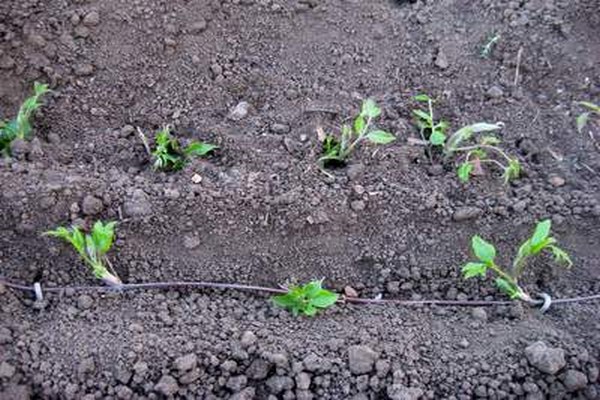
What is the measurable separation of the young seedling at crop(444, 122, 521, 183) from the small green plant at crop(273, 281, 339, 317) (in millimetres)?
677

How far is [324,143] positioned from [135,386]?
43.0 inches

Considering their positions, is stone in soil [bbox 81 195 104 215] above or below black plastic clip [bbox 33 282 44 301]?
above

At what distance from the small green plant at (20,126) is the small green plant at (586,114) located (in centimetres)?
200

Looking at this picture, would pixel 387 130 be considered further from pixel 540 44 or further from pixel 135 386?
pixel 135 386

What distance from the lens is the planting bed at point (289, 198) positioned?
6.75ft

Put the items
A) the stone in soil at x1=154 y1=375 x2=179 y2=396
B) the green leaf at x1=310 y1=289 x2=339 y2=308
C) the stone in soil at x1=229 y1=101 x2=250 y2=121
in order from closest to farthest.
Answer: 1. the stone in soil at x1=154 y1=375 x2=179 y2=396
2. the green leaf at x1=310 y1=289 x2=339 y2=308
3. the stone in soil at x1=229 y1=101 x2=250 y2=121

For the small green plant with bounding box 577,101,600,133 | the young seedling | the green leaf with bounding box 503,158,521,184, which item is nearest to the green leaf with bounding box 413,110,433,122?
the young seedling

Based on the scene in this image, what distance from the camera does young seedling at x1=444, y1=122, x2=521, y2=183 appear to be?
2529 millimetres

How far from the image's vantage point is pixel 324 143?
2619 millimetres

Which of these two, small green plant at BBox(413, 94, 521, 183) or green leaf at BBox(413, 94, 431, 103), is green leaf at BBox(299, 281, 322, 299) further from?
green leaf at BBox(413, 94, 431, 103)

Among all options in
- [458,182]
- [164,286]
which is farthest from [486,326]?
[164,286]

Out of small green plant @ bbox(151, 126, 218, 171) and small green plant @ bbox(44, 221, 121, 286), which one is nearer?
small green plant @ bbox(44, 221, 121, 286)

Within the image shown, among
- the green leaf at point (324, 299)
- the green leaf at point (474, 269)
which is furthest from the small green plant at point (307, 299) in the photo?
the green leaf at point (474, 269)

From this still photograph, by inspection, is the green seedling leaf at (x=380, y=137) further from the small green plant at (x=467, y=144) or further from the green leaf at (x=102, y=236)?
the green leaf at (x=102, y=236)
